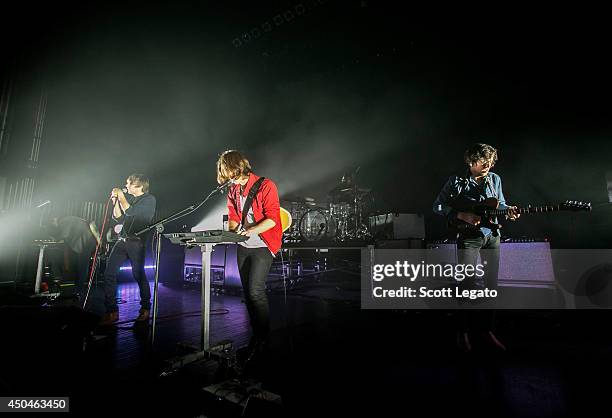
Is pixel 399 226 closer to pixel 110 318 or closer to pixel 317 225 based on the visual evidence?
pixel 317 225

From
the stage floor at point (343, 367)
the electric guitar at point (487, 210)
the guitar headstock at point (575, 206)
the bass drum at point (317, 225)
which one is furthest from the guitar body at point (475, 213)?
the bass drum at point (317, 225)

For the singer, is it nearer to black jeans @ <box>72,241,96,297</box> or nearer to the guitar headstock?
black jeans @ <box>72,241,96,297</box>

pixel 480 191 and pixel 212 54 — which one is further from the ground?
pixel 212 54

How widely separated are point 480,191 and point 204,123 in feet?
27.7

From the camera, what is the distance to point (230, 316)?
4.48 m

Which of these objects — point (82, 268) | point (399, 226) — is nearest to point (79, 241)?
point (82, 268)

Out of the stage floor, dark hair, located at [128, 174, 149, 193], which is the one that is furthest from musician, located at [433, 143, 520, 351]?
dark hair, located at [128, 174, 149, 193]

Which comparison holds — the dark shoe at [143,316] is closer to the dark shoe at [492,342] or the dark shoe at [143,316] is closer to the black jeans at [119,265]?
the black jeans at [119,265]

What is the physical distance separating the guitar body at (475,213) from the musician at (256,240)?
6.46 ft

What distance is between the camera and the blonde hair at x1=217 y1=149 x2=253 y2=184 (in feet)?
8.27

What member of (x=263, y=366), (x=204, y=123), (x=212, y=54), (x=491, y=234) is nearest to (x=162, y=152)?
(x=204, y=123)

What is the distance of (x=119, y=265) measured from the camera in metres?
3.91

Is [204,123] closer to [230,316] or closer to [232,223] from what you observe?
[230,316]

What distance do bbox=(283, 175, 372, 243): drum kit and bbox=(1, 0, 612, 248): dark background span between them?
1.48 meters
